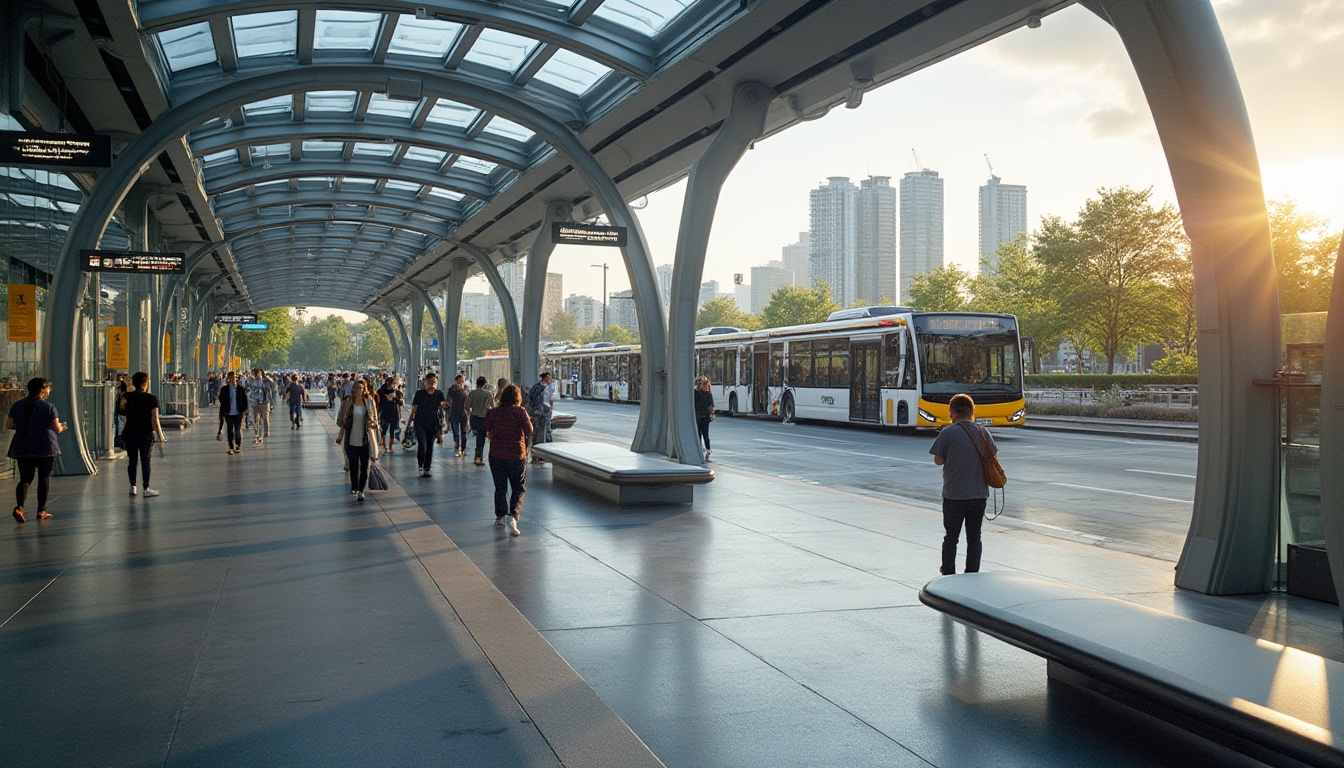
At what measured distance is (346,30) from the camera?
52.1 ft

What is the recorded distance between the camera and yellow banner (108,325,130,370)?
20.8 m

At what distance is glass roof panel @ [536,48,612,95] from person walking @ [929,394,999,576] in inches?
433

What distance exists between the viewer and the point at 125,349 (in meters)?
21.1

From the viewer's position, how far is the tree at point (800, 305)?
84188 millimetres

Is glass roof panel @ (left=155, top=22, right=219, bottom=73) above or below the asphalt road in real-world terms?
above

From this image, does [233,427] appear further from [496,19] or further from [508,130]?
[496,19]

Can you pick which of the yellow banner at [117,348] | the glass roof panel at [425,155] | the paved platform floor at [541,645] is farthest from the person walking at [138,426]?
the glass roof panel at [425,155]

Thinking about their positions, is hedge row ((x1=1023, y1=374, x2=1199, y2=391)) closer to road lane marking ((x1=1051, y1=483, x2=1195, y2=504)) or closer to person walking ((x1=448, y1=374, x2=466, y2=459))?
road lane marking ((x1=1051, y1=483, x2=1195, y2=504))

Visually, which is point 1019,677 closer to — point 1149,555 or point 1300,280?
point 1149,555

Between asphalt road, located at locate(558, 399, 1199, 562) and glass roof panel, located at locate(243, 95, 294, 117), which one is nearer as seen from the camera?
asphalt road, located at locate(558, 399, 1199, 562)

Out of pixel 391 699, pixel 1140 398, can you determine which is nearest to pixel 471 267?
A: pixel 1140 398

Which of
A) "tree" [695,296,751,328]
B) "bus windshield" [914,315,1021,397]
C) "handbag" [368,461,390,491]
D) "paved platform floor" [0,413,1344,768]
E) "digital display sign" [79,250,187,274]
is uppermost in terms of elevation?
"tree" [695,296,751,328]

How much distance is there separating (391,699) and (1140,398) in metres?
36.8

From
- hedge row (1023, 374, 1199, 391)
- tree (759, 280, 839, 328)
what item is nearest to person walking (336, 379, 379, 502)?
hedge row (1023, 374, 1199, 391)
